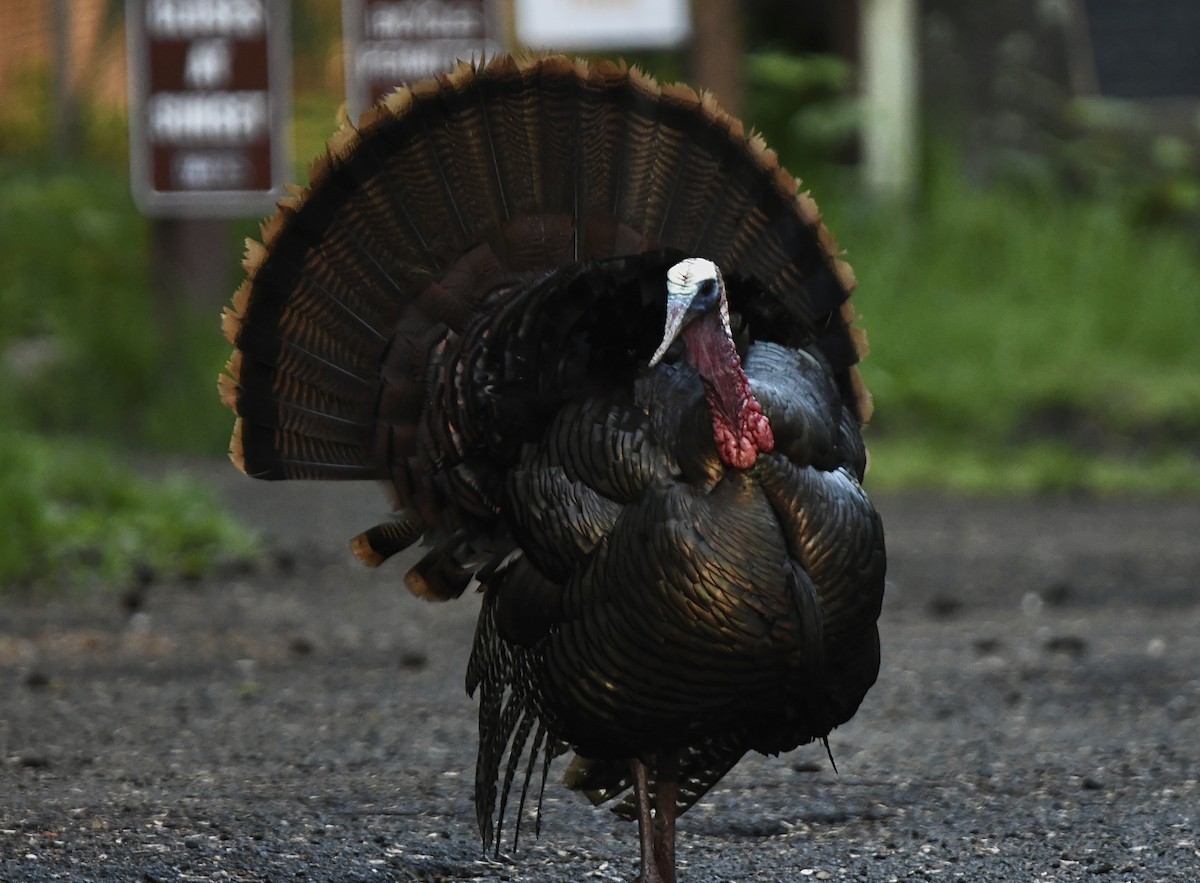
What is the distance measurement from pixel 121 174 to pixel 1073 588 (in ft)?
30.5

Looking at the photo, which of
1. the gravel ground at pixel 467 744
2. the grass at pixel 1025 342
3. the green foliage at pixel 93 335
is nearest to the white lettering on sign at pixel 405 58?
the gravel ground at pixel 467 744

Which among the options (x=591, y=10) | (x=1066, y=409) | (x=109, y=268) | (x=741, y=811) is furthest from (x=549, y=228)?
(x=109, y=268)

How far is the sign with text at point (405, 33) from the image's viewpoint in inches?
359

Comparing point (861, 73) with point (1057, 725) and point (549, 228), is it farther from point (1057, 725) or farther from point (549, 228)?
point (549, 228)

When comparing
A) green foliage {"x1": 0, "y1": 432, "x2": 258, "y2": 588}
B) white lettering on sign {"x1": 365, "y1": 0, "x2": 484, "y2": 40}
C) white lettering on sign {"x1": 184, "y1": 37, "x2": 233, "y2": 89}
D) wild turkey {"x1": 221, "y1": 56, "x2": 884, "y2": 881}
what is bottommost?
green foliage {"x1": 0, "y1": 432, "x2": 258, "y2": 588}

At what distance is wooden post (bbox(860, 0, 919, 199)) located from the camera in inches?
534

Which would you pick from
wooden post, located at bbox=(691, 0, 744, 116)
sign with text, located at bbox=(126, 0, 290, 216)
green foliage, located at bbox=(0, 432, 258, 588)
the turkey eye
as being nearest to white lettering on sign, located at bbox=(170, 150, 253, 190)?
sign with text, located at bbox=(126, 0, 290, 216)

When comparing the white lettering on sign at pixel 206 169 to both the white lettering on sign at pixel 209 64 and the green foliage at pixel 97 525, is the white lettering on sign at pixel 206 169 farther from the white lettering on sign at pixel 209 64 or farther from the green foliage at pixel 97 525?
the green foliage at pixel 97 525

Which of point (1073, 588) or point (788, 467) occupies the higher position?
point (788, 467)

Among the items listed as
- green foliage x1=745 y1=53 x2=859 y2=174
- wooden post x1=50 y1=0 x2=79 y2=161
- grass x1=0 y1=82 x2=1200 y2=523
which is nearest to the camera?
grass x1=0 y1=82 x2=1200 y2=523

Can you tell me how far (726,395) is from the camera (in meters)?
3.47

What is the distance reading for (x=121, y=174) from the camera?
14805 mm

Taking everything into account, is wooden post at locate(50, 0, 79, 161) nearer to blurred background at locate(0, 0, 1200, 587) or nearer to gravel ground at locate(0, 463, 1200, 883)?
blurred background at locate(0, 0, 1200, 587)

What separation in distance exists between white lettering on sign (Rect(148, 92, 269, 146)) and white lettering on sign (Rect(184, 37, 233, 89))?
2.1 inches
